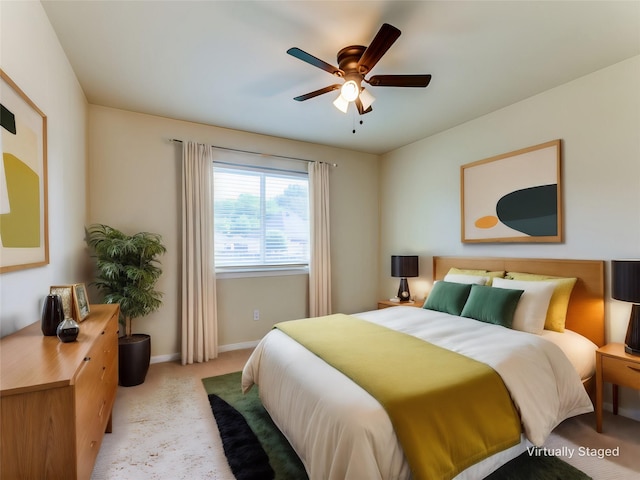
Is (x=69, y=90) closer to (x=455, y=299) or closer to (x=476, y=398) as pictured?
(x=476, y=398)

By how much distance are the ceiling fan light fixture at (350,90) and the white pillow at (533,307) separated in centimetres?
218

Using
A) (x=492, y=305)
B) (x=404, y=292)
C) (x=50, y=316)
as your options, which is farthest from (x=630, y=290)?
(x=50, y=316)

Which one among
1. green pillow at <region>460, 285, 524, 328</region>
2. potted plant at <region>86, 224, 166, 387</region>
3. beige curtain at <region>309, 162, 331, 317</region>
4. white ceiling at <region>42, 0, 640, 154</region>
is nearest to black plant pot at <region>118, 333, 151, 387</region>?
potted plant at <region>86, 224, 166, 387</region>

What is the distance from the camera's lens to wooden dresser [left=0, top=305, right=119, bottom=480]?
3.42 ft

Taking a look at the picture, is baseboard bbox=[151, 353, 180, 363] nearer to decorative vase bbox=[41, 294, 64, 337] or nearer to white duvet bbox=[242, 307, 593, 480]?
white duvet bbox=[242, 307, 593, 480]

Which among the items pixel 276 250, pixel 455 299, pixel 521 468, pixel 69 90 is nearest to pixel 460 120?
pixel 455 299

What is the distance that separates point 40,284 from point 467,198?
393 centimetres

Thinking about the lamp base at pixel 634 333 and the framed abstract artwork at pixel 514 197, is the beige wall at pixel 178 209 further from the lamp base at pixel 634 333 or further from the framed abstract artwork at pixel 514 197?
the lamp base at pixel 634 333

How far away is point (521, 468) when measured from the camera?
1.80 m

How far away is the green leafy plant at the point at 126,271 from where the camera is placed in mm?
2832

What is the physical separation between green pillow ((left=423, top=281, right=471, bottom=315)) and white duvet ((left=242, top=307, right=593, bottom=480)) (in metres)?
0.31

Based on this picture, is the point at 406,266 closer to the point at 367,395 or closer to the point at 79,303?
the point at 367,395

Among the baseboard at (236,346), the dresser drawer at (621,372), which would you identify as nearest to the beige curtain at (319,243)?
the baseboard at (236,346)

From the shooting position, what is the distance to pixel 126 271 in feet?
9.36
